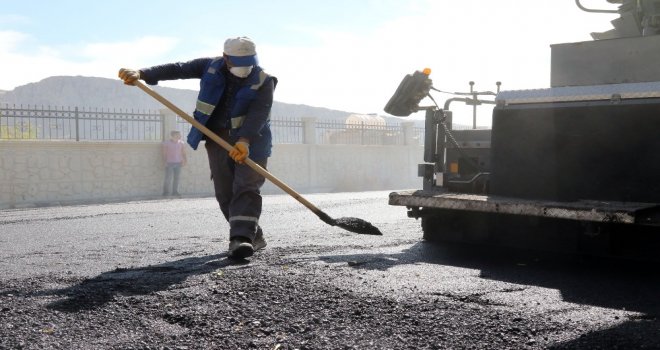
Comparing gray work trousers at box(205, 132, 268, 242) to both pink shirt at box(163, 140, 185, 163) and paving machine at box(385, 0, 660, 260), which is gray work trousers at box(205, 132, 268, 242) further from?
pink shirt at box(163, 140, 185, 163)

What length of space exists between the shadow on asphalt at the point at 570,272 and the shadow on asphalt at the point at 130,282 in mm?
927

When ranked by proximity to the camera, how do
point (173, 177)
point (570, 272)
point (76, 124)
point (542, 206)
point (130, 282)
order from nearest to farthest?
point (130, 282), point (542, 206), point (570, 272), point (76, 124), point (173, 177)

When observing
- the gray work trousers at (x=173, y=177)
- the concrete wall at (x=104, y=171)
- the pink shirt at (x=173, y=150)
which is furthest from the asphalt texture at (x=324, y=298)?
the gray work trousers at (x=173, y=177)

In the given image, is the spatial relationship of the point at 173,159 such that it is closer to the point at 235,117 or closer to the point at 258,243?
the point at 258,243

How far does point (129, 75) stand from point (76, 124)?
12.3 m

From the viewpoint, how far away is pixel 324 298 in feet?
12.7

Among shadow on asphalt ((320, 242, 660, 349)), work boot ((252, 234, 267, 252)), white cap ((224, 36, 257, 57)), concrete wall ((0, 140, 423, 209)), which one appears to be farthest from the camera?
concrete wall ((0, 140, 423, 209))

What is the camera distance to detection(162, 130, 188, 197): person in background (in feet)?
59.1

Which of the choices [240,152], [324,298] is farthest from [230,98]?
[324,298]

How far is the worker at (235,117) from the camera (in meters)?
5.45

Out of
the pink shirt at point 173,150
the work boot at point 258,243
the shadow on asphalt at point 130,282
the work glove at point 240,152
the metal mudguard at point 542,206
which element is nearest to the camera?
the shadow on asphalt at point 130,282

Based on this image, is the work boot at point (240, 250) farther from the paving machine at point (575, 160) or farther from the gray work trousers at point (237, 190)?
the paving machine at point (575, 160)

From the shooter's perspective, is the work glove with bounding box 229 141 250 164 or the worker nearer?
the work glove with bounding box 229 141 250 164

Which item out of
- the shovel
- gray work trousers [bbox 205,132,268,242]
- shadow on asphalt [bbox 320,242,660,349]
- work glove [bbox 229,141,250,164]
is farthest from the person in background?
work glove [bbox 229,141,250,164]
